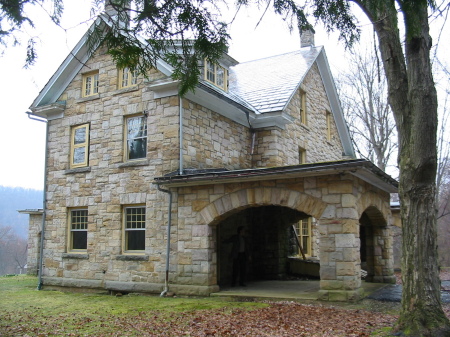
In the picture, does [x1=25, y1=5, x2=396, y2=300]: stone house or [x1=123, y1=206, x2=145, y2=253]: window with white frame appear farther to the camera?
[x1=123, y1=206, x2=145, y2=253]: window with white frame

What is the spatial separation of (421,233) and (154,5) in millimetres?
5033

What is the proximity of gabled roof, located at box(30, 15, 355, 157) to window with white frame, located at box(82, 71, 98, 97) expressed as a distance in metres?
0.44

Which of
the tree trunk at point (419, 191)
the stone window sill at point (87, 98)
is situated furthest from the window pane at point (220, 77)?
the tree trunk at point (419, 191)

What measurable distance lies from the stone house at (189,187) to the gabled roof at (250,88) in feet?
0.20

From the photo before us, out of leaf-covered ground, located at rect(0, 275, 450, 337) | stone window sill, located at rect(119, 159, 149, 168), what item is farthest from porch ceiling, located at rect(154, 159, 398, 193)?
leaf-covered ground, located at rect(0, 275, 450, 337)

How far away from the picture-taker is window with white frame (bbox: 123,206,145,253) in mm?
12914

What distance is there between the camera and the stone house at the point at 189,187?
34.1ft

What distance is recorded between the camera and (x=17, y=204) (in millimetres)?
83188

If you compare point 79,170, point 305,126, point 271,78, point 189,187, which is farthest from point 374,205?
point 79,170

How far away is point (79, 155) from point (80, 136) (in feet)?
2.01

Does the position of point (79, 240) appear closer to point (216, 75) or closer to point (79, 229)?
point (79, 229)

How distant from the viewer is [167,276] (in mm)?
→ 11914

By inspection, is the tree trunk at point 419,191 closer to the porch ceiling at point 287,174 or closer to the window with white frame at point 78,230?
the porch ceiling at point 287,174

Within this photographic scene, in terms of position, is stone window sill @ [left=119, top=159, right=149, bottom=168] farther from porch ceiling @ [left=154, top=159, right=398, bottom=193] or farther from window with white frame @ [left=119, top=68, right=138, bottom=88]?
window with white frame @ [left=119, top=68, right=138, bottom=88]
